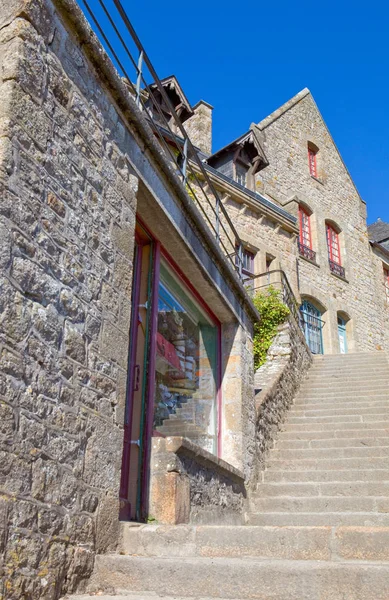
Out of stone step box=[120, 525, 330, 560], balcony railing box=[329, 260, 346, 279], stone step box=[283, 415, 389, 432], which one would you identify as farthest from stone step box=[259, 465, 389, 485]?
balcony railing box=[329, 260, 346, 279]

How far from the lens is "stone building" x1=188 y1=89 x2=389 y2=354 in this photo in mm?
15109

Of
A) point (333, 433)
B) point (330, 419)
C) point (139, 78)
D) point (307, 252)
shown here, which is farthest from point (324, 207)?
point (139, 78)

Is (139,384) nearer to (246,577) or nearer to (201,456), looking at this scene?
(201,456)

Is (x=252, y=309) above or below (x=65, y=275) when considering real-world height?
above

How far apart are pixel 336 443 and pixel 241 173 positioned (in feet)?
31.9

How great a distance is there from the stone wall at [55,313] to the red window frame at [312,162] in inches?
669

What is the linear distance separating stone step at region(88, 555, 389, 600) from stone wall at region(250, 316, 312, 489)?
3.47 m

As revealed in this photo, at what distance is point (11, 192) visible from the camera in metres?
2.77

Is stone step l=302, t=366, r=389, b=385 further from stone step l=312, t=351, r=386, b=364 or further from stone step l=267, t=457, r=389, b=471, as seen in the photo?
stone step l=267, t=457, r=389, b=471

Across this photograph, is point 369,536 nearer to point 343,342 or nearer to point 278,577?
point 278,577

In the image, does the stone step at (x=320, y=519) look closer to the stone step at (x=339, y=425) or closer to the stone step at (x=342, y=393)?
the stone step at (x=339, y=425)

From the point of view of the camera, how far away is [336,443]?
24.2 feet

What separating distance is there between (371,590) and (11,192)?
234 centimetres

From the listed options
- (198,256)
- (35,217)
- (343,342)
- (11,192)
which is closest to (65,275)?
(35,217)
